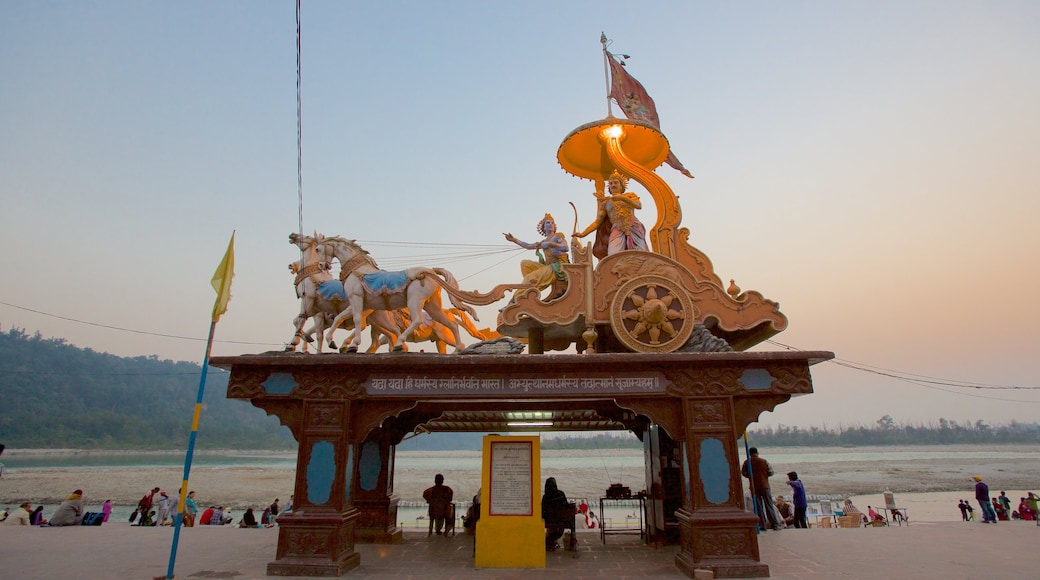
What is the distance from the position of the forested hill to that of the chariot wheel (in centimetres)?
7181

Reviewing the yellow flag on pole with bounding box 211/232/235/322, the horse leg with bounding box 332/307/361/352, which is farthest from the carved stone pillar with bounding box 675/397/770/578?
the yellow flag on pole with bounding box 211/232/235/322

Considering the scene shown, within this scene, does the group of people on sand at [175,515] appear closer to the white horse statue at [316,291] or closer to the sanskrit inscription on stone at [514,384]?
the white horse statue at [316,291]

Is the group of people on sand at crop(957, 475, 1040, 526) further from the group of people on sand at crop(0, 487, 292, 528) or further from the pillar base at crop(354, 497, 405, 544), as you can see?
the group of people on sand at crop(0, 487, 292, 528)

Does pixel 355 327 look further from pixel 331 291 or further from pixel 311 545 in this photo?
pixel 311 545

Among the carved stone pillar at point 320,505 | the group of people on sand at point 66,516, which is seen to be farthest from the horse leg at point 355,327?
the group of people on sand at point 66,516

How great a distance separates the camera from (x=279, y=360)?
8.14m

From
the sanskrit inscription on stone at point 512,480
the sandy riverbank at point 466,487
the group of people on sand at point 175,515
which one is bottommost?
the sandy riverbank at point 466,487

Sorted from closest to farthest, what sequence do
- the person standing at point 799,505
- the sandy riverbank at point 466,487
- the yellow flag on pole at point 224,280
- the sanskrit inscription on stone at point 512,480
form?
the yellow flag on pole at point 224,280 < the sanskrit inscription on stone at point 512,480 < the person standing at point 799,505 < the sandy riverbank at point 466,487

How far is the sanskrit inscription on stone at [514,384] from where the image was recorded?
8219 mm

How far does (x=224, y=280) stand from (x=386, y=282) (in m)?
2.54

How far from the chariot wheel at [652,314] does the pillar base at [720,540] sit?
2.58 m

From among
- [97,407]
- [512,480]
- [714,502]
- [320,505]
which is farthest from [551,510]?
[97,407]

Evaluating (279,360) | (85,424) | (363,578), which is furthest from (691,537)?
(85,424)

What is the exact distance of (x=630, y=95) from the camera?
1185 cm
